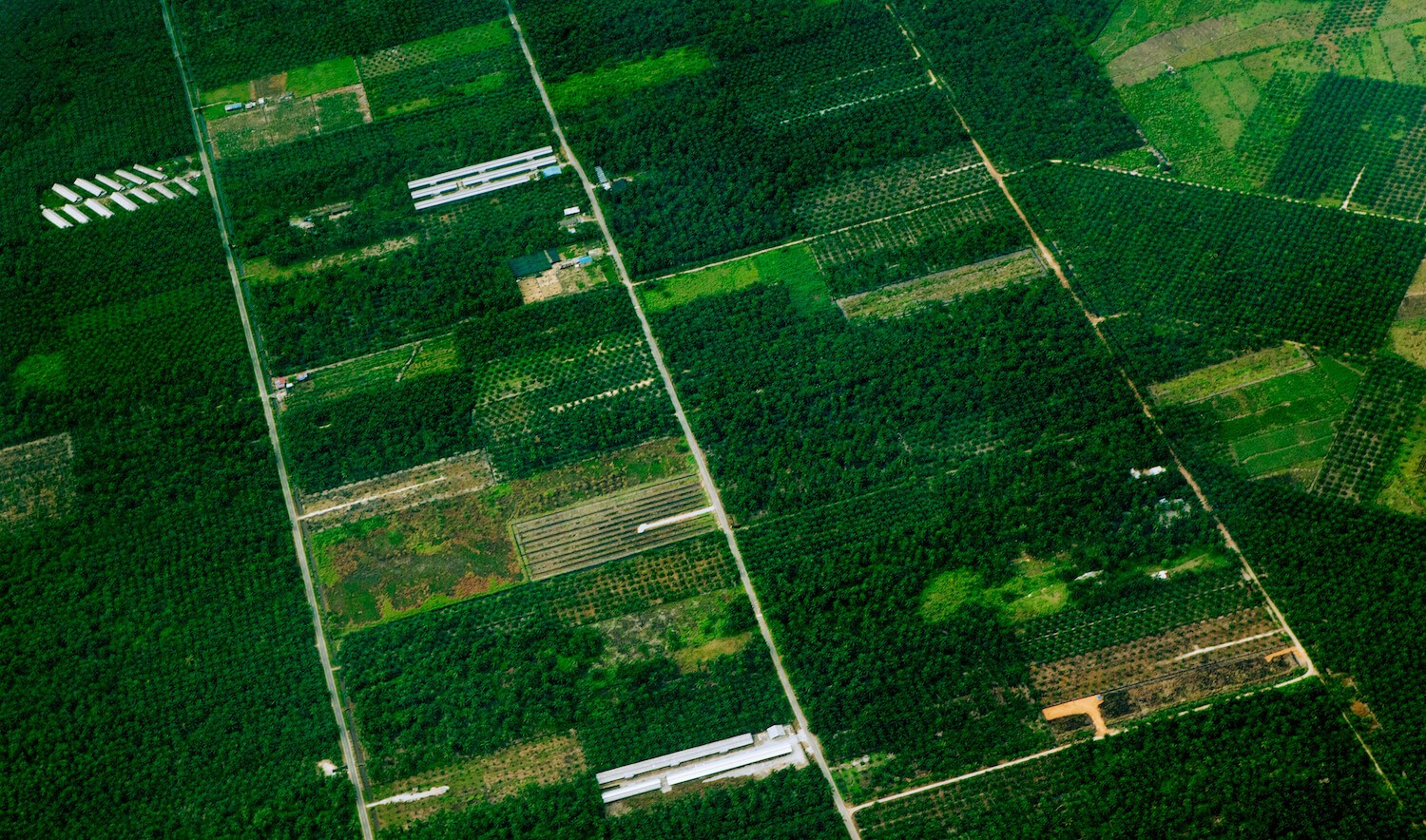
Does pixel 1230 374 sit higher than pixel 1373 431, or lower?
higher

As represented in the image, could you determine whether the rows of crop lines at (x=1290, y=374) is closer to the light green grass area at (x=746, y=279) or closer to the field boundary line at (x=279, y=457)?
the light green grass area at (x=746, y=279)

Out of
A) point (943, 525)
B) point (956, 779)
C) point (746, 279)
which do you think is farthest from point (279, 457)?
point (956, 779)

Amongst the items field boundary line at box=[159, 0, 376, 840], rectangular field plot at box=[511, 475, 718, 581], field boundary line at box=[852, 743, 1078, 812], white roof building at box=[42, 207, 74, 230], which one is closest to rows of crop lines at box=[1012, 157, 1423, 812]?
field boundary line at box=[852, 743, 1078, 812]

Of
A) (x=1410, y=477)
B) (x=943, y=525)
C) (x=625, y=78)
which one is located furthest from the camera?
(x=625, y=78)

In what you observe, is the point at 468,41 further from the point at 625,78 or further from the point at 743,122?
the point at 743,122

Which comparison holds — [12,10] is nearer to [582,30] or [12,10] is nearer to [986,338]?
[582,30]

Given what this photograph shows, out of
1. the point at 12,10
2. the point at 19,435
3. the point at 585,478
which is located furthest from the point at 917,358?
the point at 12,10
